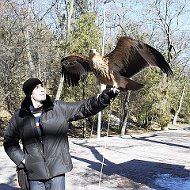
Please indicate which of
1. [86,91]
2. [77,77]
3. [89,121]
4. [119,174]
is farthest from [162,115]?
[77,77]

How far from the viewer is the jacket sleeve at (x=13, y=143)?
2.89 meters

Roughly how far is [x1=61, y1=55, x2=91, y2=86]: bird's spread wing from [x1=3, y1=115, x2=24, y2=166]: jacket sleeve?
1432 mm

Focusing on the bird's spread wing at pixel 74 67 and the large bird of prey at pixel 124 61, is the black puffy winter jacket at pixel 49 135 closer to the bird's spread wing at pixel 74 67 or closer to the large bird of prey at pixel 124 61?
the large bird of prey at pixel 124 61

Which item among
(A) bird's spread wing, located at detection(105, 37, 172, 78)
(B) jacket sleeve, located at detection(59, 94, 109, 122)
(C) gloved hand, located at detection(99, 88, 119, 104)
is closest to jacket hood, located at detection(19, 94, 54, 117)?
(B) jacket sleeve, located at detection(59, 94, 109, 122)

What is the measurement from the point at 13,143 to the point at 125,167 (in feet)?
16.5

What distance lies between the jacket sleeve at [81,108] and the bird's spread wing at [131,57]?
94cm

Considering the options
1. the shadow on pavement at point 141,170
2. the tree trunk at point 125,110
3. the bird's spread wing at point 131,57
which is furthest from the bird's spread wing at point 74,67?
the tree trunk at point 125,110

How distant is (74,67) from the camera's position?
4426 mm

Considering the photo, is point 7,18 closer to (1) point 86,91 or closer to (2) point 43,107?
(1) point 86,91

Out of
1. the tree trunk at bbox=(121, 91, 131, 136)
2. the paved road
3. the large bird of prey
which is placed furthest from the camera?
the tree trunk at bbox=(121, 91, 131, 136)

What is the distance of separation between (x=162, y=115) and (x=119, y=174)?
14301mm

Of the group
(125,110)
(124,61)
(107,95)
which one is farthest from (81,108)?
(125,110)

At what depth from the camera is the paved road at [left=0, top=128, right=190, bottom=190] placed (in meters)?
6.17

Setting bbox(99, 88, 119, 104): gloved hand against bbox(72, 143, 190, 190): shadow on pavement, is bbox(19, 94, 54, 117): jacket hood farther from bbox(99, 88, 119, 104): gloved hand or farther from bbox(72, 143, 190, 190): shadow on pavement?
bbox(72, 143, 190, 190): shadow on pavement
